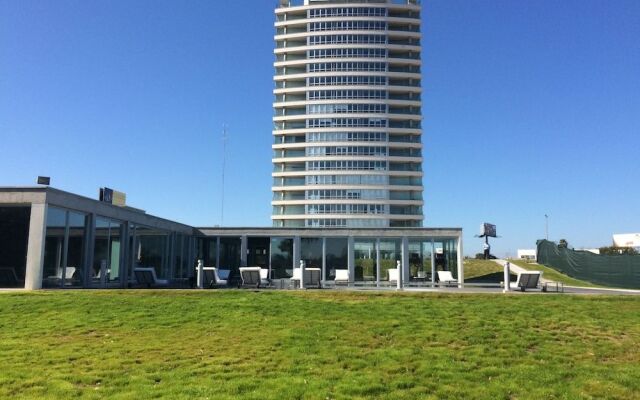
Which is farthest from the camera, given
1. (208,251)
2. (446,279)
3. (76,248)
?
(208,251)

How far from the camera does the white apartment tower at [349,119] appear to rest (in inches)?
3349

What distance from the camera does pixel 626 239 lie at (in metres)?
109

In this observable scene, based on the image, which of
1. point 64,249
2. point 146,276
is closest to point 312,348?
point 64,249

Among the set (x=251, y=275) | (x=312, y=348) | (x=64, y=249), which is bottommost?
(x=312, y=348)

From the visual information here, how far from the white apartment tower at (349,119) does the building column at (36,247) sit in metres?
66.0

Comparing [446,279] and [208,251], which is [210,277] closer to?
[208,251]

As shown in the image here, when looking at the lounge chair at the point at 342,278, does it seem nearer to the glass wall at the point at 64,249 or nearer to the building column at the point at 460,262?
the building column at the point at 460,262

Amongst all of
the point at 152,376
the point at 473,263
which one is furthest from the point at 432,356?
the point at 473,263

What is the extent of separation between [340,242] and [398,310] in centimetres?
1974

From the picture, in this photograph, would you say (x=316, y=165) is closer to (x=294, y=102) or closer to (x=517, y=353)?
(x=294, y=102)

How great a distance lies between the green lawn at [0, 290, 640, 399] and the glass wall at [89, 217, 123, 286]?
626cm

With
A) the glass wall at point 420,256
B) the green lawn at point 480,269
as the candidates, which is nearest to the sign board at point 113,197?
the glass wall at point 420,256

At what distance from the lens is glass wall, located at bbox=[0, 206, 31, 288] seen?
19.2 m

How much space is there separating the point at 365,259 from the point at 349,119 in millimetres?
55617
